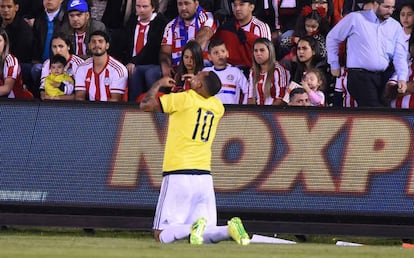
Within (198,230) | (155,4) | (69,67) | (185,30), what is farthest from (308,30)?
(198,230)

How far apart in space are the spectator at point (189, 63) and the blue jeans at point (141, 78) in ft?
2.95

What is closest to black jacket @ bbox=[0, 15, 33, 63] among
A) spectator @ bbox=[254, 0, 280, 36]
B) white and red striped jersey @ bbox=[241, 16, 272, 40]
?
white and red striped jersey @ bbox=[241, 16, 272, 40]

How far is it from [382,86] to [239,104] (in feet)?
6.69

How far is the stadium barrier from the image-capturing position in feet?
44.8

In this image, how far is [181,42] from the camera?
610 inches

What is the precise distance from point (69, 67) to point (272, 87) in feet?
8.90

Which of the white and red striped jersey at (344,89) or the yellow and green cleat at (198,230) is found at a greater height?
the white and red striped jersey at (344,89)

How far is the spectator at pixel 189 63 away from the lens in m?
13.9

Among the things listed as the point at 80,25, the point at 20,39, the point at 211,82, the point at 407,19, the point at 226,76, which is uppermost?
the point at 407,19

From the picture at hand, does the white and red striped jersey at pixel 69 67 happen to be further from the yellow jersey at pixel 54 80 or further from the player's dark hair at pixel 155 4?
the player's dark hair at pixel 155 4

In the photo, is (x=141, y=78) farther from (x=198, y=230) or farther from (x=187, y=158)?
(x=198, y=230)

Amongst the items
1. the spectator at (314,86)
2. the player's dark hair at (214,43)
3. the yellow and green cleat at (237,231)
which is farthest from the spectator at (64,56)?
the yellow and green cleat at (237,231)

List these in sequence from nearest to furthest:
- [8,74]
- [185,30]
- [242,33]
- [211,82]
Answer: [211,82], [8,74], [242,33], [185,30]

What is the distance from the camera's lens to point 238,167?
542 inches
